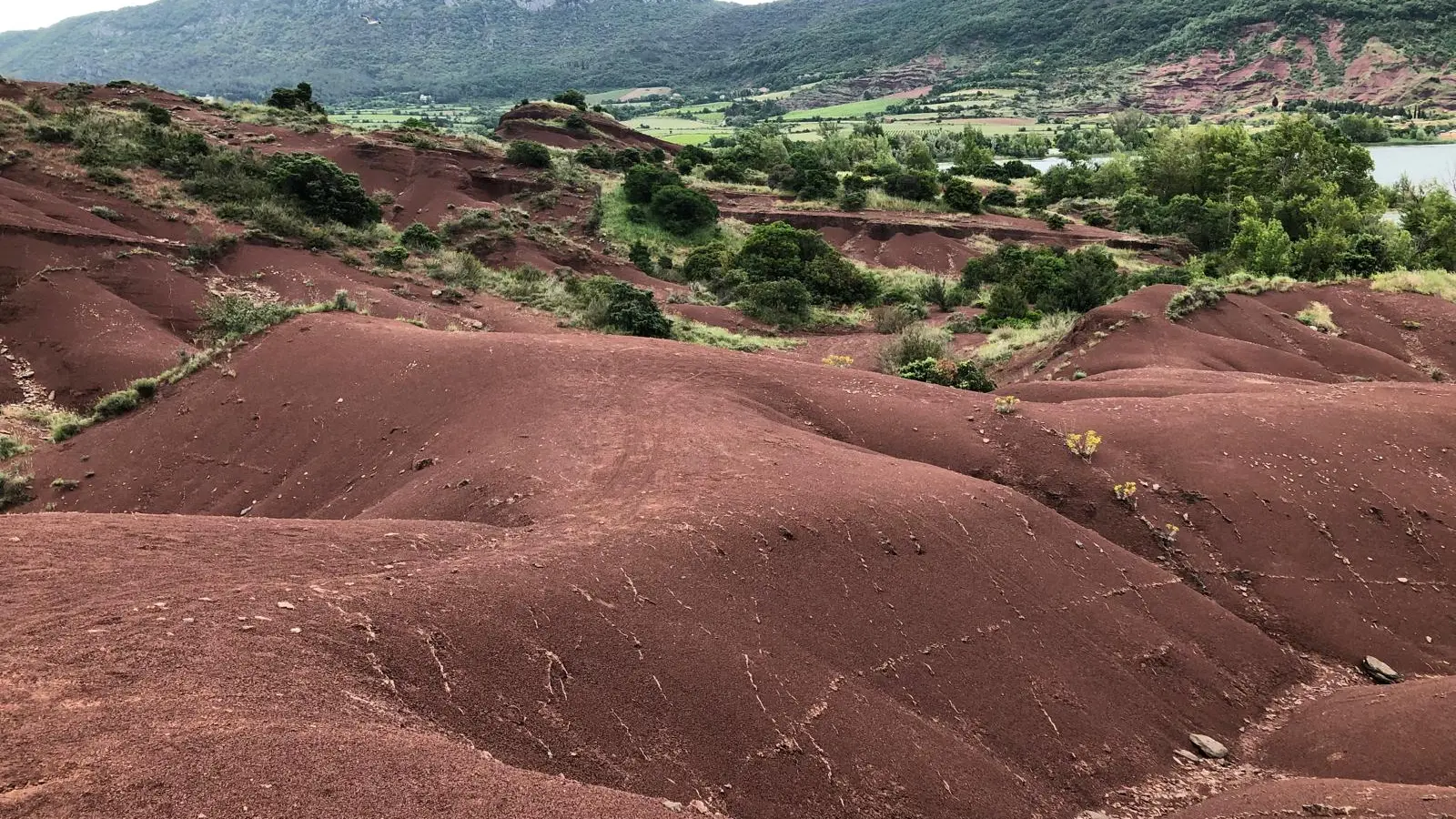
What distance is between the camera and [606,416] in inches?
479

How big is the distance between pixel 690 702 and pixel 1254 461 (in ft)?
35.5

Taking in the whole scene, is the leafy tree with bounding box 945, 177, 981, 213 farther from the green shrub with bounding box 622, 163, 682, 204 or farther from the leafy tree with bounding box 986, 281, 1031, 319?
the leafy tree with bounding box 986, 281, 1031, 319

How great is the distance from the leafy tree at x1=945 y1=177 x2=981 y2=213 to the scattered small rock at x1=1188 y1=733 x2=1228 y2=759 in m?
46.6

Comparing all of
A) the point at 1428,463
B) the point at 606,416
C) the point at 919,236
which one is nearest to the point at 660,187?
the point at 919,236

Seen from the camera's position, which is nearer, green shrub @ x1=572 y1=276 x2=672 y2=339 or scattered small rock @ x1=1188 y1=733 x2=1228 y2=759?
scattered small rock @ x1=1188 y1=733 x2=1228 y2=759

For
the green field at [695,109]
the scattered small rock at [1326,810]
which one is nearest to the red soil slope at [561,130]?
the scattered small rock at [1326,810]

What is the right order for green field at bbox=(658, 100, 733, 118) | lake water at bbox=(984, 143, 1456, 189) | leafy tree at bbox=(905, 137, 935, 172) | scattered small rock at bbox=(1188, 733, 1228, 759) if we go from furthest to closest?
green field at bbox=(658, 100, 733, 118) → leafy tree at bbox=(905, 137, 935, 172) → lake water at bbox=(984, 143, 1456, 189) → scattered small rock at bbox=(1188, 733, 1228, 759)

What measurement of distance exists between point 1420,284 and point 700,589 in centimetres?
3067

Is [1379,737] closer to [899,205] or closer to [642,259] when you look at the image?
[642,259]

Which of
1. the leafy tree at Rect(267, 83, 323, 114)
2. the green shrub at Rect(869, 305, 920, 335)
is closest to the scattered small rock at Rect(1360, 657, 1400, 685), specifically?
the green shrub at Rect(869, 305, 920, 335)

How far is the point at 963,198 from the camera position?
5056 cm

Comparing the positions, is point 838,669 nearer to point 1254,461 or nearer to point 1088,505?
point 1088,505

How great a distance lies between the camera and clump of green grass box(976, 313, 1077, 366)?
84.1 ft

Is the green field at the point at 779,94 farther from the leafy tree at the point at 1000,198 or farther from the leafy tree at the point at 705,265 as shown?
the leafy tree at the point at 705,265
